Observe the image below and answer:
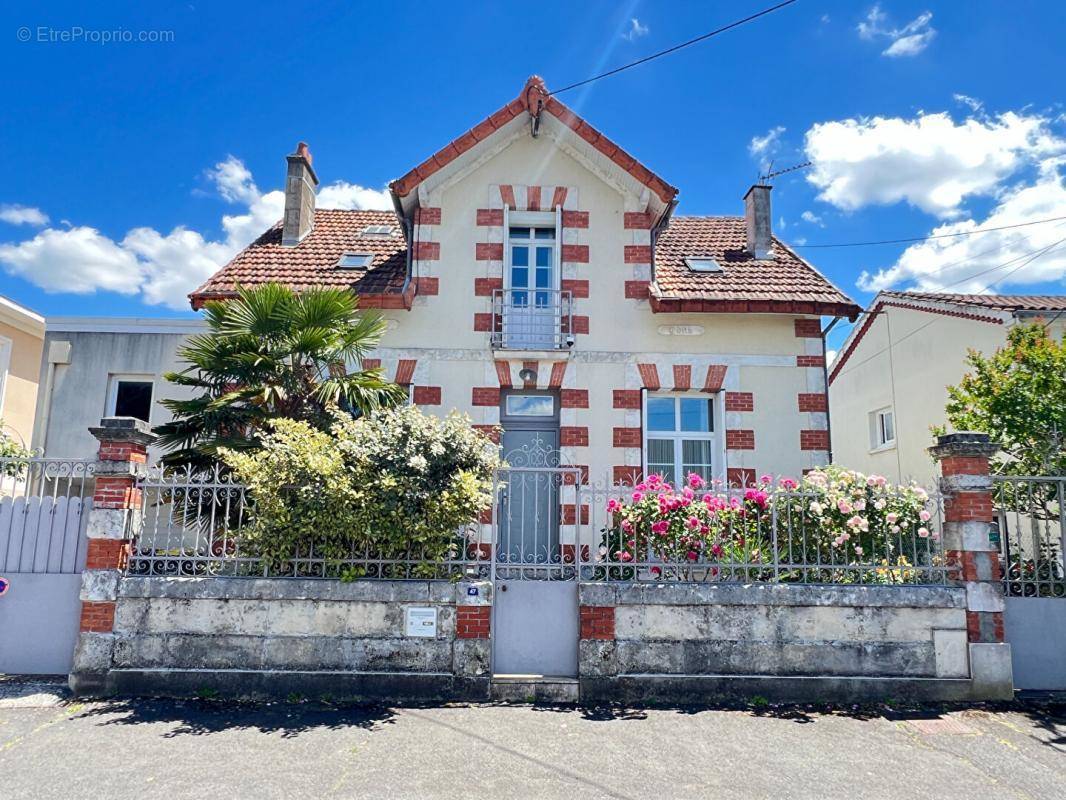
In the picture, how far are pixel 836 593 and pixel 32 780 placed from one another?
6.20m

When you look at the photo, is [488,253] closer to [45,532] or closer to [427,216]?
[427,216]

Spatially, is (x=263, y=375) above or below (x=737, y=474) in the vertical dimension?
above

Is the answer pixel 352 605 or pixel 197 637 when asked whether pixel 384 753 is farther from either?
pixel 197 637

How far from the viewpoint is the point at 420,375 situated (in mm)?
9828

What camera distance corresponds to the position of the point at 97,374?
12.0m

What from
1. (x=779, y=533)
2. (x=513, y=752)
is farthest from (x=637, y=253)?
(x=513, y=752)

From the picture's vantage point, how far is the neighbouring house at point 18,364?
1276cm

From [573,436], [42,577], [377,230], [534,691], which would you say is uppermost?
[377,230]

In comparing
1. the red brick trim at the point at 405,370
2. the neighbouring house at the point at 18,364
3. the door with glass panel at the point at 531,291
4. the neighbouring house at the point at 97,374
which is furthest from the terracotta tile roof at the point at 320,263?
the neighbouring house at the point at 18,364

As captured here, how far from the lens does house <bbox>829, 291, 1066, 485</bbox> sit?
1278 centimetres

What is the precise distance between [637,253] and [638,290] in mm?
601

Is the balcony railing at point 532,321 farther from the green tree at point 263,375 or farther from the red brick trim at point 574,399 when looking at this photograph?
the green tree at point 263,375

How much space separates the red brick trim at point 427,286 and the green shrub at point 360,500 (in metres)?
4.29

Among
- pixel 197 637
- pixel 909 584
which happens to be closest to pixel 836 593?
pixel 909 584
